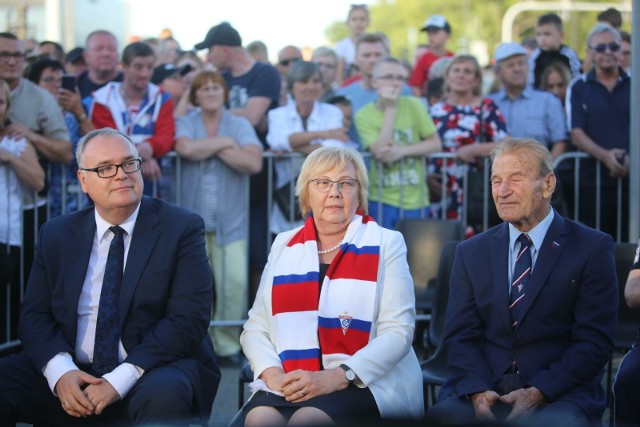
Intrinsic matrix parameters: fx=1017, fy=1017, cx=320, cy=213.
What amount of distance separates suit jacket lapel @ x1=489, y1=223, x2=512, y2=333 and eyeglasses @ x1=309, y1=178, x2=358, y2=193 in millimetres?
733

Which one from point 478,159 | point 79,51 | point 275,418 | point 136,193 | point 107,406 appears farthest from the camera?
point 79,51

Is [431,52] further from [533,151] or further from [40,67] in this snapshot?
[533,151]

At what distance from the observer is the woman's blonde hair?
195 inches

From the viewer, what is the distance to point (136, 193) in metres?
5.10

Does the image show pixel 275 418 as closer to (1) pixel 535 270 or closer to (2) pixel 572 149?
(1) pixel 535 270

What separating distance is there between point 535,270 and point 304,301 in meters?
1.08

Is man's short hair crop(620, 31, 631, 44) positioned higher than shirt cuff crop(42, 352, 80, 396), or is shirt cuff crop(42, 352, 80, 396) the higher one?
man's short hair crop(620, 31, 631, 44)

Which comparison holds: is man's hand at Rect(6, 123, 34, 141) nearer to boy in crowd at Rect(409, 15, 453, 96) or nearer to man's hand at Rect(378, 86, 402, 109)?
man's hand at Rect(378, 86, 402, 109)

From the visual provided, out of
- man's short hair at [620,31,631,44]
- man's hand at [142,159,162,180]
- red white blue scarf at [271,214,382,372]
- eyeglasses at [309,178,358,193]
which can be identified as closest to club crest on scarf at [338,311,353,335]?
→ red white blue scarf at [271,214,382,372]

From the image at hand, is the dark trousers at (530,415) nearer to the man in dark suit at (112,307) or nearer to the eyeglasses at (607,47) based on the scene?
the man in dark suit at (112,307)

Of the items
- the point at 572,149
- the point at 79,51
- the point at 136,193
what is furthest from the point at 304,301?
the point at 79,51

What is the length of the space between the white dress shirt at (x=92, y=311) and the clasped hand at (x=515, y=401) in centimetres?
159

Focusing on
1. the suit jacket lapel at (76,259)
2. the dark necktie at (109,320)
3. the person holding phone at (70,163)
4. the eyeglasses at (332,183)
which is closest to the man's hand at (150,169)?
the person holding phone at (70,163)

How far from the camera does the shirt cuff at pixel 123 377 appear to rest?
4.71 meters
